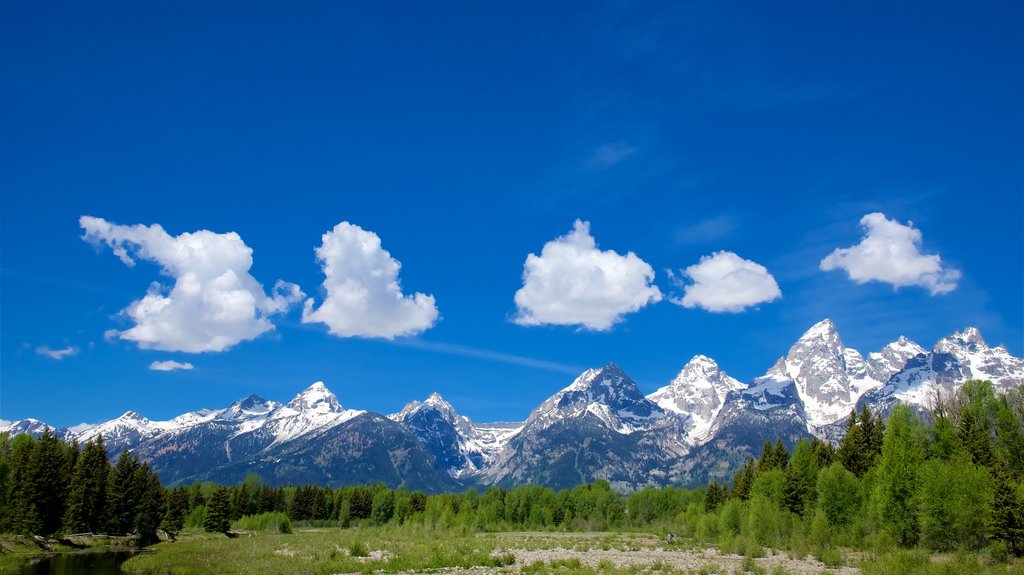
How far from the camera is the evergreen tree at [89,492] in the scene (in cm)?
8300

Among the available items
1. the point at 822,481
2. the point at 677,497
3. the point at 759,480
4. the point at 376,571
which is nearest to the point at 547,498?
the point at 677,497

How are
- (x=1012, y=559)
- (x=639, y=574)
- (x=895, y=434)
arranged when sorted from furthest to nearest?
(x=895, y=434) < (x=1012, y=559) < (x=639, y=574)

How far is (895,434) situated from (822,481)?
1212 cm

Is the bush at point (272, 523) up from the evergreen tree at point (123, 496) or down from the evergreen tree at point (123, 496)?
down

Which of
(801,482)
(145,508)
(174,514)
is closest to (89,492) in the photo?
(145,508)

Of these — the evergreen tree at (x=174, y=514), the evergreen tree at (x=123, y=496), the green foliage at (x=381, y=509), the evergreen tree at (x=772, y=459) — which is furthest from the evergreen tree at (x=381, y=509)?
the evergreen tree at (x=772, y=459)

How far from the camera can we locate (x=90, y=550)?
79.3m

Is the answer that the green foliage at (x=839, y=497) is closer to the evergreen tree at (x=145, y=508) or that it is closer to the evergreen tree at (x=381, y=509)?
the evergreen tree at (x=145, y=508)

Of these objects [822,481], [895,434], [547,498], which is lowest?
[547,498]

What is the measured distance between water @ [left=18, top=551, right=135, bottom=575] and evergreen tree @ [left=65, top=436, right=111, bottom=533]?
36.8 feet

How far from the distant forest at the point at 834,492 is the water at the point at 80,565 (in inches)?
483

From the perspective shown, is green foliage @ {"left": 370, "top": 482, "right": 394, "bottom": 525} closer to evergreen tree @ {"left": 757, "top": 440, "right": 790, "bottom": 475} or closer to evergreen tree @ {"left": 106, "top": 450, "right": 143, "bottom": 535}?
evergreen tree @ {"left": 106, "top": 450, "right": 143, "bottom": 535}

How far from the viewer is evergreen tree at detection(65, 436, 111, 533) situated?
8300 centimetres

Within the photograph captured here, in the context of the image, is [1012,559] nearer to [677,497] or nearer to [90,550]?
[90,550]
